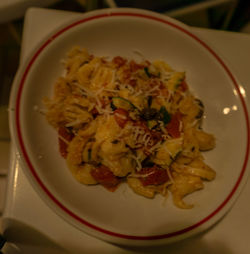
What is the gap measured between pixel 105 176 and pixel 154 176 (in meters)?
0.23

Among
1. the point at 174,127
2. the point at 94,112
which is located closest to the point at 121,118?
the point at 94,112

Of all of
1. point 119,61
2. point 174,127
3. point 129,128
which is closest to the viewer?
point 129,128

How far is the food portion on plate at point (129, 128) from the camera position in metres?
1.16

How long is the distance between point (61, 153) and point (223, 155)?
0.82m

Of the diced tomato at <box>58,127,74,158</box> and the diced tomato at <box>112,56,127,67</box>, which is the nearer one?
the diced tomato at <box>58,127,74,158</box>

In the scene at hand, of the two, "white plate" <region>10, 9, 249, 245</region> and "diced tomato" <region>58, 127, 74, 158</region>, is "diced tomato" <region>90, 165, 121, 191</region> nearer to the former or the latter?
"white plate" <region>10, 9, 249, 245</region>

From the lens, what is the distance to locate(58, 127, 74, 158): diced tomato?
47.9 inches

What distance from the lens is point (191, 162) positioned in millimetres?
1273

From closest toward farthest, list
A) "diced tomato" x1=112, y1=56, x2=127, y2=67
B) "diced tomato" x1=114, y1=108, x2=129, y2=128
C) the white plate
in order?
1. the white plate
2. "diced tomato" x1=114, y1=108, x2=129, y2=128
3. "diced tomato" x1=112, y1=56, x2=127, y2=67

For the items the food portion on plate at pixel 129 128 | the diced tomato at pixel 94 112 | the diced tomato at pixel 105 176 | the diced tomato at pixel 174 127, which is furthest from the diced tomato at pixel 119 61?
the diced tomato at pixel 105 176

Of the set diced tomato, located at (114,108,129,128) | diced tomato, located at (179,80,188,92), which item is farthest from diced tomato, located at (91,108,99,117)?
diced tomato, located at (179,80,188,92)

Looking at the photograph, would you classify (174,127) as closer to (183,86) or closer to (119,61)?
(183,86)

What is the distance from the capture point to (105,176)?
45.6 inches

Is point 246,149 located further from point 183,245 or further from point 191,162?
point 183,245
